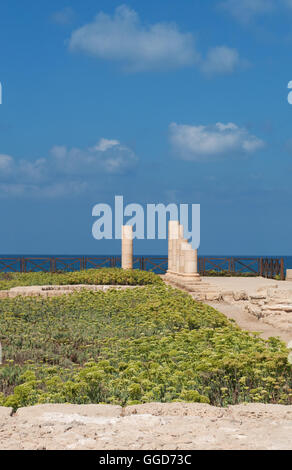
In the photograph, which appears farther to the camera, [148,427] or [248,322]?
[248,322]

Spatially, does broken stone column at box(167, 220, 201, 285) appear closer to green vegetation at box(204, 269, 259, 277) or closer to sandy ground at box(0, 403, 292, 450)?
green vegetation at box(204, 269, 259, 277)

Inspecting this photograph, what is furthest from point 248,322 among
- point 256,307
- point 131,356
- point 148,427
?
point 148,427

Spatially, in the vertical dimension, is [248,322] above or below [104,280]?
below

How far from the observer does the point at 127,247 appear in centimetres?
2428

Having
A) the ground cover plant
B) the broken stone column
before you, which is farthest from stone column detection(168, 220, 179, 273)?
the ground cover plant

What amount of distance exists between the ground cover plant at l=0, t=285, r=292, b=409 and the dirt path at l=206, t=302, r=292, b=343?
975 mm

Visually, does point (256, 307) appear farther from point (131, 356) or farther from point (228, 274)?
point (228, 274)

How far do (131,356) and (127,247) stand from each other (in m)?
18.0

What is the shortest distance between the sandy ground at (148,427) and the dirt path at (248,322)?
15.3 ft

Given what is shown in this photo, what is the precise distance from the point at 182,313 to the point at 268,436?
21.2 ft

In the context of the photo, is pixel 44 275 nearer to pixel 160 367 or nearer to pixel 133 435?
pixel 160 367

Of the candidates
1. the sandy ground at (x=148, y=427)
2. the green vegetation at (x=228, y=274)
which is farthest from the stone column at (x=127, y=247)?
the sandy ground at (x=148, y=427)

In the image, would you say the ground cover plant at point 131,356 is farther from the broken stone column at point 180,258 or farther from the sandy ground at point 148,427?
the broken stone column at point 180,258

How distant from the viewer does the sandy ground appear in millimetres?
3258
